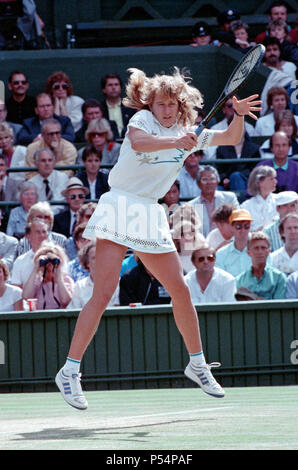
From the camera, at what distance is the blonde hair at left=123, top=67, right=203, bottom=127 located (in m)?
5.52

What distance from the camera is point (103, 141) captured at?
12.0 meters

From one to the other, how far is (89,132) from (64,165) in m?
0.53

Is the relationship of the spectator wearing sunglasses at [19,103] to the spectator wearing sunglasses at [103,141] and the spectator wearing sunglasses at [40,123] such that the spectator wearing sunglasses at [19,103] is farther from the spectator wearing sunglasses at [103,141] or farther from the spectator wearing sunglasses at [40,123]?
the spectator wearing sunglasses at [103,141]

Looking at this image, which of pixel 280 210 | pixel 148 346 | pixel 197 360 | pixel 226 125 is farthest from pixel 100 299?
pixel 226 125

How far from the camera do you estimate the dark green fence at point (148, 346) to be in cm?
879

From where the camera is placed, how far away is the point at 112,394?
24.5 feet

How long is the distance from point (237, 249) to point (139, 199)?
14.0 feet

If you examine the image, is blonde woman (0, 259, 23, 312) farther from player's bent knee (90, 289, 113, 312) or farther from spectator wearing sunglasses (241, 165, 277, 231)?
player's bent knee (90, 289, 113, 312)

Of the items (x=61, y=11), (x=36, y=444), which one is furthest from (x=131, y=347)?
(x=61, y=11)

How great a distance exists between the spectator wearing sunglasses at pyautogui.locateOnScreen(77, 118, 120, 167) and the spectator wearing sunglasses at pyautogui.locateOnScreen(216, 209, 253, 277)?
2.45 meters

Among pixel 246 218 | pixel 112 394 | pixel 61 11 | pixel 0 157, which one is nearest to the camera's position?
pixel 112 394

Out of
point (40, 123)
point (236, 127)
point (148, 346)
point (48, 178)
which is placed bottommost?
point (148, 346)

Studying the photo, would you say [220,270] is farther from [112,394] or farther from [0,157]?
[0,157]

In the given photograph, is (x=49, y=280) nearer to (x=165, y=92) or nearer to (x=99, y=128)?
Answer: (x=99, y=128)
